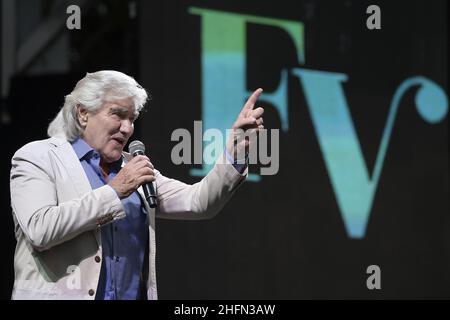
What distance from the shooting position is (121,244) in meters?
2.39

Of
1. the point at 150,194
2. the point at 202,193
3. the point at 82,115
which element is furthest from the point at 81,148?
the point at 202,193

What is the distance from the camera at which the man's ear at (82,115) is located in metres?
2.54

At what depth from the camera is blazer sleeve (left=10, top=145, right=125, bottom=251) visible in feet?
7.32

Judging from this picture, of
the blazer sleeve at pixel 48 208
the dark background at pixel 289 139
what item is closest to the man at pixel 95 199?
the blazer sleeve at pixel 48 208

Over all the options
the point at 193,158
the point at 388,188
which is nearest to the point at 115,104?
the point at 193,158

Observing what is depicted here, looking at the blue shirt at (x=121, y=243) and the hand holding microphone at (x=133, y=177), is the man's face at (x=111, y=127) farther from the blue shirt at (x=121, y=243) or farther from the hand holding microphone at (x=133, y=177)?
the hand holding microphone at (x=133, y=177)

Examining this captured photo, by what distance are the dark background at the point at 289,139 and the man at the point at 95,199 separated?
1.66 meters

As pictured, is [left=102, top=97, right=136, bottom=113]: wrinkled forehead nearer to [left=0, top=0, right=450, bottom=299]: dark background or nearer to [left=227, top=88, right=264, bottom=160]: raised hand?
[left=227, top=88, right=264, bottom=160]: raised hand

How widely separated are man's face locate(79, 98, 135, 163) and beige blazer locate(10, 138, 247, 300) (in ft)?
0.31

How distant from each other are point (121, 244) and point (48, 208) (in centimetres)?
24

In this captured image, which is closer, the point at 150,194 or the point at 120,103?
the point at 150,194

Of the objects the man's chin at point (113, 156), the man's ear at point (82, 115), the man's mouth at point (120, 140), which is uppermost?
the man's ear at point (82, 115)

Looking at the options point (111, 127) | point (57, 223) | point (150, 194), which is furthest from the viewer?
point (111, 127)

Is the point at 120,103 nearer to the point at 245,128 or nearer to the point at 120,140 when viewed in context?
the point at 120,140
